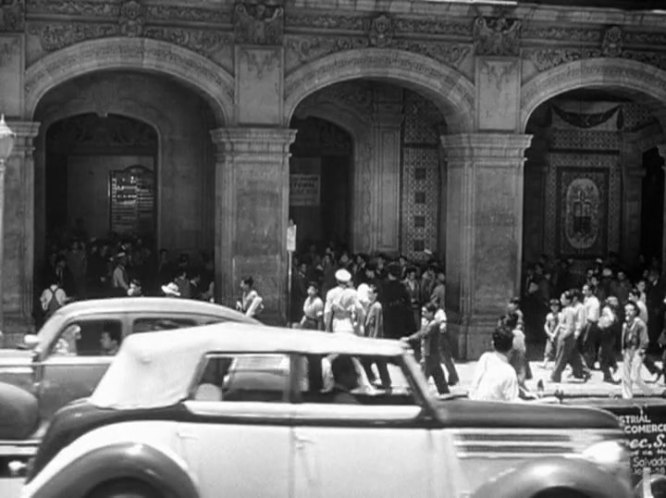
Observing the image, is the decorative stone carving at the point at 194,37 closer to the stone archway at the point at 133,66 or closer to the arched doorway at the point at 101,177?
the stone archway at the point at 133,66

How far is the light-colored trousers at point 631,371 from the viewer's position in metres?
18.7

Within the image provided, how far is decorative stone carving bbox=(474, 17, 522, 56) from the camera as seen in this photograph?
22.1 m

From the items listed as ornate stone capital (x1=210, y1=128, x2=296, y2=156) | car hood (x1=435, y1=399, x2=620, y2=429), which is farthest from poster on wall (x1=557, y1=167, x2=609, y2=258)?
car hood (x1=435, y1=399, x2=620, y2=429)

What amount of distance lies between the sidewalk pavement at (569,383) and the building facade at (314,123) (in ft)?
4.03

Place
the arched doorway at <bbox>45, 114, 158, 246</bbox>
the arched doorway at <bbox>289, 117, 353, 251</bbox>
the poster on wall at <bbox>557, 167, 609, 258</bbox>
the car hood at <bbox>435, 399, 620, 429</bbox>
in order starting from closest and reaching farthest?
the car hood at <bbox>435, 399, 620, 429</bbox> → the arched doorway at <bbox>45, 114, 158, 246</bbox> → the arched doorway at <bbox>289, 117, 353, 251</bbox> → the poster on wall at <bbox>557, 167, 609, 258</bbox>

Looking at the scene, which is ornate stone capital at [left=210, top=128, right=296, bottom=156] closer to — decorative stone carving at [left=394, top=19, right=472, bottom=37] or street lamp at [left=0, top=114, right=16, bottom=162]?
decorative stone carving at [left=394, top=19, right=472, bottom=37]

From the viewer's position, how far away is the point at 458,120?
884 inches

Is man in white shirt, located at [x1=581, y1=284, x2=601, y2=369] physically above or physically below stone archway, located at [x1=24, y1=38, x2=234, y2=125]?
below

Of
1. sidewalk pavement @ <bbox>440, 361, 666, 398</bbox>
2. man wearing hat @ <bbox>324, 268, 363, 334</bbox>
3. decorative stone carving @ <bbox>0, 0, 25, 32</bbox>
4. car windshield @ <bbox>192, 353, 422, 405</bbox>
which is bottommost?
sidewalk pavement @ <bbox>440, 361, 666, 398</bbox>

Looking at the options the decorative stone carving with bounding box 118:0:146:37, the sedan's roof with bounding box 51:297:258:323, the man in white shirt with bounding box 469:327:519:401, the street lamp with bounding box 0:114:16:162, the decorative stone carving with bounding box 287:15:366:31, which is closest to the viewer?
the man in white shirt with bounding box 469:327:519:401

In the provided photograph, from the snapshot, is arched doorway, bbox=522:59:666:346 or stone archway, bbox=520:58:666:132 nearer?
stone archway, bbox=520:58:666:132

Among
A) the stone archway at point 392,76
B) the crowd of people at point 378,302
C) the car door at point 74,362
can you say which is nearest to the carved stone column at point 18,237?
the stone archway at point 392,76

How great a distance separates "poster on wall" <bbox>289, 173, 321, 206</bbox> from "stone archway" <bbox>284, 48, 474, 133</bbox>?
17.0ft

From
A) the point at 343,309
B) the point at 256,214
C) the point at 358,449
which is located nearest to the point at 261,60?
the point at 256,214
